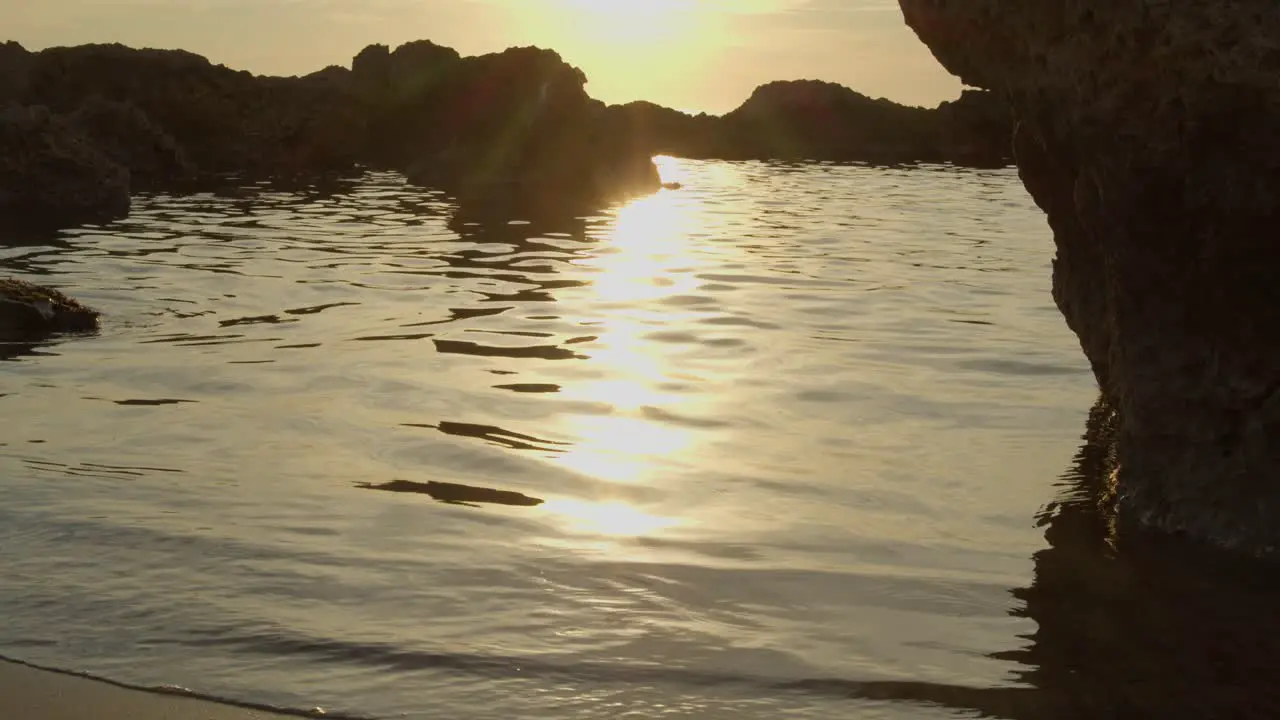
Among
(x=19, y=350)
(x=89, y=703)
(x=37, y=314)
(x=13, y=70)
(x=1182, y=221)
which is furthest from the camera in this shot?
(x=13, y=70)

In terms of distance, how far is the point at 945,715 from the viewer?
11.6 ft

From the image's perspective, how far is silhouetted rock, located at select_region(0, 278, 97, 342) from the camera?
9.05 metres

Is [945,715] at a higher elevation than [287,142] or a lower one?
lower

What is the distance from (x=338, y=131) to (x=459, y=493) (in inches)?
1451

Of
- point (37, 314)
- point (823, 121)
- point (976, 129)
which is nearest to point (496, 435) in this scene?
point (37, 314)

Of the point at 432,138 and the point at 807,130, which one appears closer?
the point at 432,138

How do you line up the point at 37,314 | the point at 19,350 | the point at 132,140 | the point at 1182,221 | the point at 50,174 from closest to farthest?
the point at 1182,221 < the point at 19,350 < the point at 37,314 < the point at 50,174 < the point at 132,140

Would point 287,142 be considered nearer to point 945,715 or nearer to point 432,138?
point 432,138

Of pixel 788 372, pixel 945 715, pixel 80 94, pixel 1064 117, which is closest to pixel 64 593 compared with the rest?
pixel 945 715

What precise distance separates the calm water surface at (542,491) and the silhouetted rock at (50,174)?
8.30 m

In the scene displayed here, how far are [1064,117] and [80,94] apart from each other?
4125 centimetres

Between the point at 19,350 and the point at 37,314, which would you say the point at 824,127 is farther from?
the point at 19,350

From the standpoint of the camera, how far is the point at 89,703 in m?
3.41

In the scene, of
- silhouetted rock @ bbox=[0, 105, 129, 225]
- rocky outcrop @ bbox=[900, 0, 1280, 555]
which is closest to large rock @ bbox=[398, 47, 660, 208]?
silhouetted rock @ bbox=[0, 105, 129, 225]
